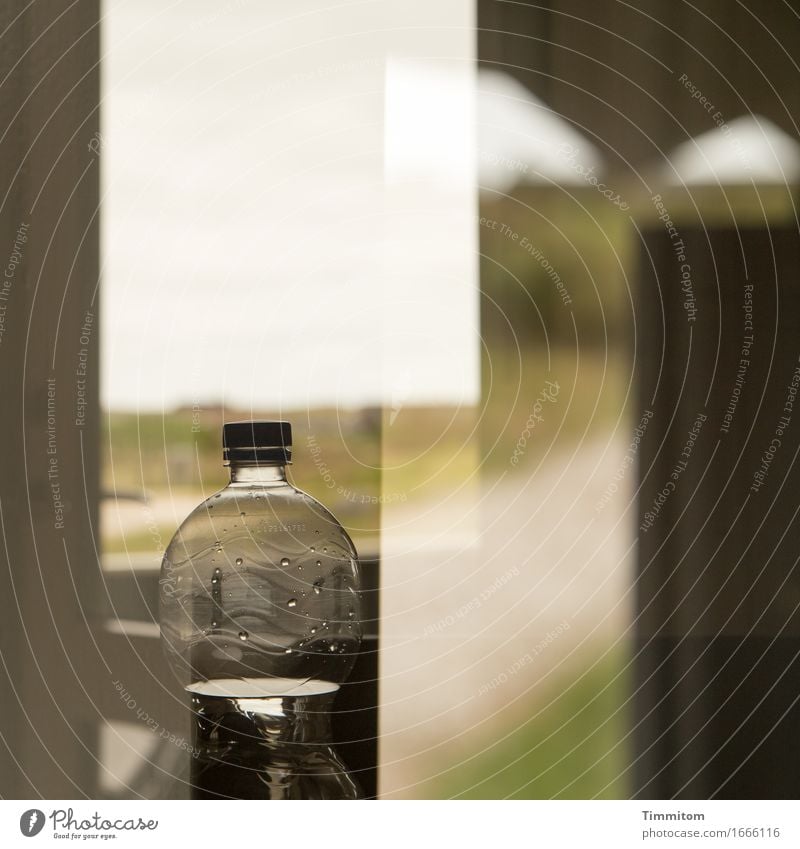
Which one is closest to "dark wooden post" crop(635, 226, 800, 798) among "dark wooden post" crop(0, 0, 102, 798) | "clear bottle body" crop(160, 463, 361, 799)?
"clear bottle body" crop(160, 463, 361, 799)

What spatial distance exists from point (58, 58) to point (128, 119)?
0.05m

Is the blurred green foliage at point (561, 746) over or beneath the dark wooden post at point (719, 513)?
beneath

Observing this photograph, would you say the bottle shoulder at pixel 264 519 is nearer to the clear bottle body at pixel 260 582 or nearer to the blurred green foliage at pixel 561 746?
the clear bottle body at pixel 260 582

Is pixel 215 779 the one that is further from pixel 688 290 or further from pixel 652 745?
pixel 688 290

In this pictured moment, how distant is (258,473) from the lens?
0.50 meters

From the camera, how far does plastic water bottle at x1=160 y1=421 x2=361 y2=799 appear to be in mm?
500

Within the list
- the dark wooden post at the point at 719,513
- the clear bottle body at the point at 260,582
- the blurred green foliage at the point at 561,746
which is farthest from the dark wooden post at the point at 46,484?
the dark wooden post at the point at 719,513

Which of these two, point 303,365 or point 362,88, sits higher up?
point 362,88

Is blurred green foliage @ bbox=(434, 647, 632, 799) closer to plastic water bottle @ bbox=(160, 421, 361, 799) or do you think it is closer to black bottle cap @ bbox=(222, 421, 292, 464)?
plastic water bottle @ bbox=(160, 421, 361, 799)

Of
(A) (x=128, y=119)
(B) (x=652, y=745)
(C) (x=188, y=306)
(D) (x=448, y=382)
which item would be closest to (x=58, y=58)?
(A) (x=128, y=119)

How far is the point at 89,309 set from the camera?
1.68 feet

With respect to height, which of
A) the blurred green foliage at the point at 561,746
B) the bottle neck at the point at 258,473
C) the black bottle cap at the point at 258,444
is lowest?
the blurred green foliage at the point at 561,746

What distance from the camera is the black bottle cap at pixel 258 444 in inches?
19.7

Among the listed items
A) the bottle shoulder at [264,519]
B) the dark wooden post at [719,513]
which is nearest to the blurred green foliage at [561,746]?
the dark wooden post at [719,513]
